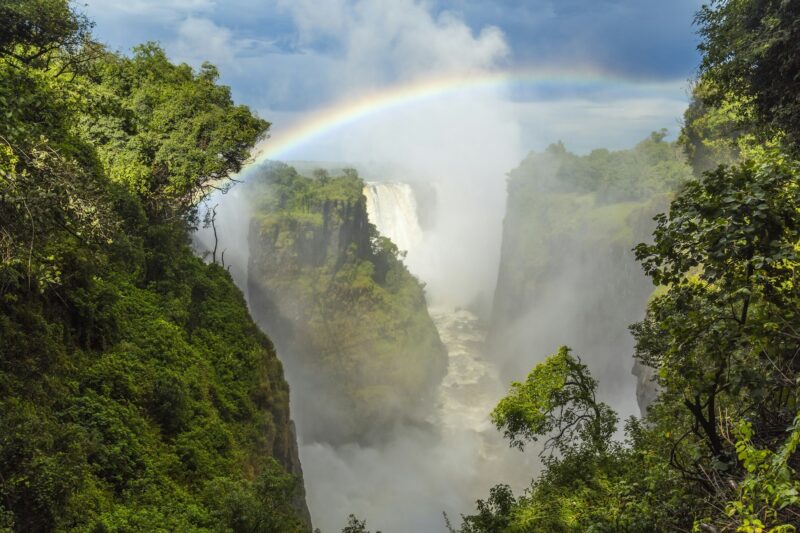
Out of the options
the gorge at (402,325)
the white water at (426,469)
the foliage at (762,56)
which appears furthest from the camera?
the gorge at (402,325)

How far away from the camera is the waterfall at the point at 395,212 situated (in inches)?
3494

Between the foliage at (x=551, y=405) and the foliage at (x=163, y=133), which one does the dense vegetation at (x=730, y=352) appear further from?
the foliage at (x=163, y=133)

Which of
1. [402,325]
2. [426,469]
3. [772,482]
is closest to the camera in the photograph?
[772,482]

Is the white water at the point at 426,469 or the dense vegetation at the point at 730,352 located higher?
the white water at the point at 426,469

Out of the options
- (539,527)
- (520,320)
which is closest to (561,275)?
(520,320)

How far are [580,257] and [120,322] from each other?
216 ft

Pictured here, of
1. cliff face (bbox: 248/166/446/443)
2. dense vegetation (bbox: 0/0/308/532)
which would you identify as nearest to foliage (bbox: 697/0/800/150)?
dense vegetation (bbox: 0/0/308/532)

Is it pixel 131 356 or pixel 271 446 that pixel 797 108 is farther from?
pixel 271 446

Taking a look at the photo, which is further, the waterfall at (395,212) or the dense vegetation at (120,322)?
the waterfall at (395,212)

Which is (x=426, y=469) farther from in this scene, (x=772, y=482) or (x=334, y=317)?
(x=772, y=482)

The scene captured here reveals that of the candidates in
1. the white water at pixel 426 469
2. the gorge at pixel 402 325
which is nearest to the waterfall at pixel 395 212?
the gorge at pixel 402 325

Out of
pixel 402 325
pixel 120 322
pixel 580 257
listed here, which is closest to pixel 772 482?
pixel 120 322

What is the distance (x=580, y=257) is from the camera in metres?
73.2

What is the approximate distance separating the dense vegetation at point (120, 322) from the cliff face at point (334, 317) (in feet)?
126
